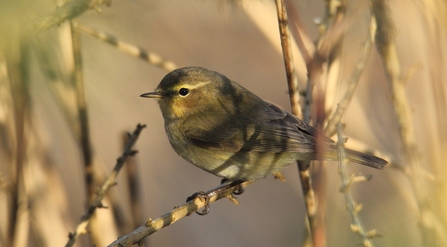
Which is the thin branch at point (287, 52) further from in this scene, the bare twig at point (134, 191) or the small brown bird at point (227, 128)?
the bare twig at point (134, 191)

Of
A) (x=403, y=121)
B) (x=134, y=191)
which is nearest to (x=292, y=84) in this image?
(x=403, y=121)

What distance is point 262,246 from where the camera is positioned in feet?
20.3

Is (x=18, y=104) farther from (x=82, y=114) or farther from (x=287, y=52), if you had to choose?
(x=287, y=52)

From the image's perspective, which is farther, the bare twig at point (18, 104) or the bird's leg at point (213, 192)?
the bird's leg at point (213, 192)

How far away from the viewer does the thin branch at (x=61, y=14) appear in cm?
188

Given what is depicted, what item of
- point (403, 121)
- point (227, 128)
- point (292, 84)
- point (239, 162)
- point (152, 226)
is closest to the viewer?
point (152, 226)

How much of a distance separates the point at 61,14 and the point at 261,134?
215 centimetres

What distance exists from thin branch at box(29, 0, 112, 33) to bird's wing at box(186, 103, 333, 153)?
1.88m

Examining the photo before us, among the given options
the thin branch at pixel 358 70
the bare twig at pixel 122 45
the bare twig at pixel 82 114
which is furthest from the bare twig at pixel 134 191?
the thin branch at pixel 358 70

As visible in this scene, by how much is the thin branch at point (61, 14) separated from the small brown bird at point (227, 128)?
6.12 ft

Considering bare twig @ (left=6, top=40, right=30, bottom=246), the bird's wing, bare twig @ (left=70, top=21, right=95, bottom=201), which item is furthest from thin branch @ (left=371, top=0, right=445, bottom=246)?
bare twig @ (left=70, top=21, right=95, bottom=201)

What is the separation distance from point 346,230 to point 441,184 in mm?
537

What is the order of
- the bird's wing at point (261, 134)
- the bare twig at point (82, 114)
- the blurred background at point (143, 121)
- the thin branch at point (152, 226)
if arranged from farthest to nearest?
the bird's wing at point (261, 134), the bare twig at point (82, 114), the thin branch at point (152, 226), the blurred background at point (143, 121)

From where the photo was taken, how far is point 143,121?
23.3ft
